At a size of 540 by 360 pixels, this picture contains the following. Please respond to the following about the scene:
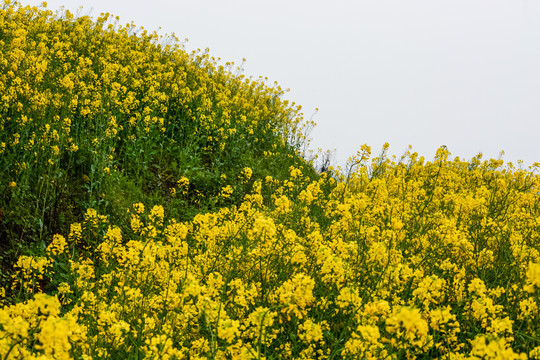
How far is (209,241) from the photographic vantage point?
434 centimetres

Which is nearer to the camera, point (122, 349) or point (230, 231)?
point (122, 349)

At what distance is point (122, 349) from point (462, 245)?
2.74 metres

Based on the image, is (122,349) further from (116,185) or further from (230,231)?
(116,185)

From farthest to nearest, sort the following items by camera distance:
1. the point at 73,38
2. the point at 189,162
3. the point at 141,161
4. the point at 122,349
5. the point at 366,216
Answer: the point at 73,38, the point at 189,162, the point at 141,161, the point at 366,216, the point at 122,349

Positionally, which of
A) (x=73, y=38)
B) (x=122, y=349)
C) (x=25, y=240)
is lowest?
(x=122, y=349)

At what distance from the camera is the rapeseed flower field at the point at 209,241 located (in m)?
2.74

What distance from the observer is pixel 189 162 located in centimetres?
834

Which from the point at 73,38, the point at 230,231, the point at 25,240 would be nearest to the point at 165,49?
the point at 73,38

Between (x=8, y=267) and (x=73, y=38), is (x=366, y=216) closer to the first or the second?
(x=8, y=267)

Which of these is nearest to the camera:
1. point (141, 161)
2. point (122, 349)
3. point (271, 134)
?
point (122, 349)

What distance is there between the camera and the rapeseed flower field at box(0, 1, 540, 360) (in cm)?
274

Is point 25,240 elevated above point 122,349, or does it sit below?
above

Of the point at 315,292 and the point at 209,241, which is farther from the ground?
the point at 209,241

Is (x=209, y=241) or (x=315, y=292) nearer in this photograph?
(x=315, y=292)
